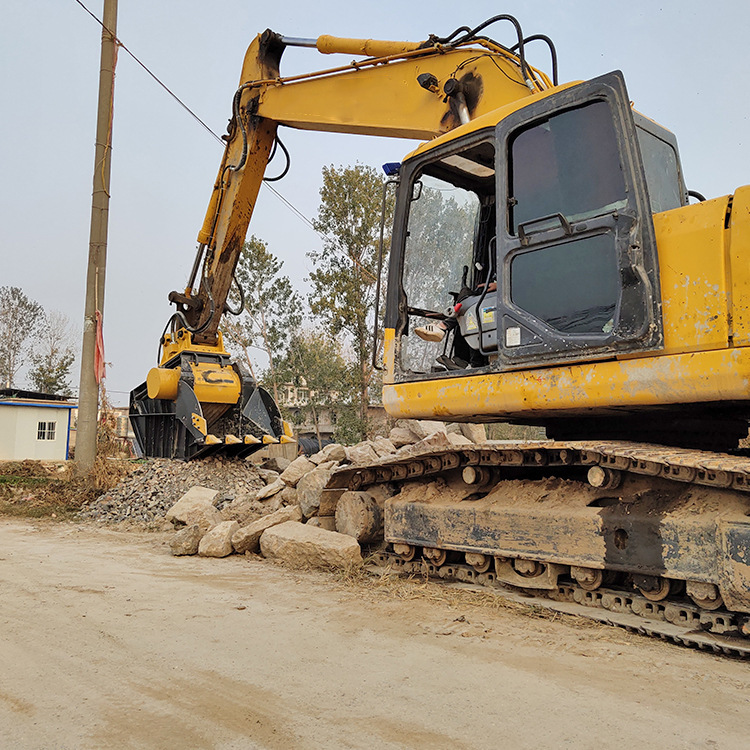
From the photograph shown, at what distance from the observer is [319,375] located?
23.0m

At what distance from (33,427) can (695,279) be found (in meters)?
29.7

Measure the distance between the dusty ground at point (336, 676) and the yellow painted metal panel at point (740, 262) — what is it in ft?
5.02

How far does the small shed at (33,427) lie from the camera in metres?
28.0

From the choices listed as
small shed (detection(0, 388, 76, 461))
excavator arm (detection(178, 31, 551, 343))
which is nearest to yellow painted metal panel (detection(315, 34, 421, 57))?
excavator arm (detection(178, 31, 551, 343))

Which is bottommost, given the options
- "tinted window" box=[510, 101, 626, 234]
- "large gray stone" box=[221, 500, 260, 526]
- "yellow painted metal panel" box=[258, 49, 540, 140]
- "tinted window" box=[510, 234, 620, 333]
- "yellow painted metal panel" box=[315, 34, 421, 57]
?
"large gray stone" box=[221, 500, 260, 526]

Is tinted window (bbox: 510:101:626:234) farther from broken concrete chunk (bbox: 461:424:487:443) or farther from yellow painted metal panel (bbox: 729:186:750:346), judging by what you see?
broken concrete chunk (bbox: 461:424:487:443)

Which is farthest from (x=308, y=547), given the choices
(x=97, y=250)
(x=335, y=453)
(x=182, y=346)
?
(x=97, y=250)

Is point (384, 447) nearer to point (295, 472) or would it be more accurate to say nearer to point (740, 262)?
point (295, 472)

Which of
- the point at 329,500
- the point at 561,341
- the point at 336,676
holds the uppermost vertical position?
the point at 561,341

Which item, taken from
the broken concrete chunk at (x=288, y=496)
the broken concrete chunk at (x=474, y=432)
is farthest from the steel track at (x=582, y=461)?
the broken concrete chunk at (x=474, y=432)

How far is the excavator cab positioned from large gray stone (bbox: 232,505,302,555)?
2.05m

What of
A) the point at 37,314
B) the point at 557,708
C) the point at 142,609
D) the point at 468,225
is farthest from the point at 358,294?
the point at 37,314

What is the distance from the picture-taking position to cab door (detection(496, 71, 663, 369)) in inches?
144

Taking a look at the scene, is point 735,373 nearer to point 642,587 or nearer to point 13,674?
point 642,587
